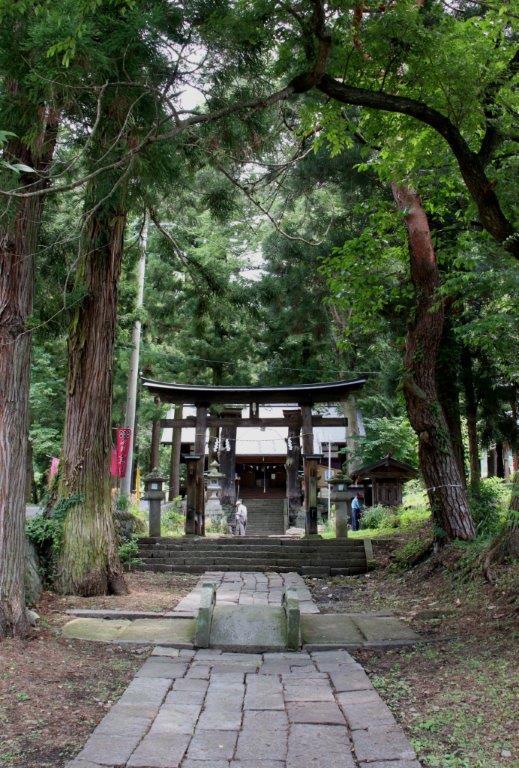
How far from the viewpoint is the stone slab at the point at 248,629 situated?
5.67 m

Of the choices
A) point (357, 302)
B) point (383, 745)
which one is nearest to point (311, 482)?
point (357, 302)

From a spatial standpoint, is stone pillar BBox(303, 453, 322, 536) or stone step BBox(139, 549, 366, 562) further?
stone pillar BBox(303, 453, 322, 536)

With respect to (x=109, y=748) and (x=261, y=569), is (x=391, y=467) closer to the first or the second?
(x=261, y=569)

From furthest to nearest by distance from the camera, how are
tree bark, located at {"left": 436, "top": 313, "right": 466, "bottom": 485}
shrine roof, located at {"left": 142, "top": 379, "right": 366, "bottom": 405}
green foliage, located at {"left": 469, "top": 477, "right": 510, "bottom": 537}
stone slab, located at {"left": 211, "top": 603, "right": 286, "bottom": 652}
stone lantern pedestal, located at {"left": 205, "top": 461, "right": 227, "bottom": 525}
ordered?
stone lantern pedestal, located at {"left": 205, "top": 461, "right": 227, "bottom": 525}, shrine roof, located at {"left": 142, "top": 379, "right": 366, "bottom": 405}, tree bark, located at {"left": 436, "top": 313, "right": 466, "bottom": 485}, green foliage, located at {"left": 469, "top": 477, "right": 510, "bottom": 537}, stone slab, located at {"left": 211, "top": 603, "right": 286, "bottom": 652}

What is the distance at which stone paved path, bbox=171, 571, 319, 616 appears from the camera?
26.5 ft

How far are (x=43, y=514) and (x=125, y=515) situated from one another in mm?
6032

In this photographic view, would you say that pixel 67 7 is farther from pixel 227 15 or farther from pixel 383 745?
pixel 383 745

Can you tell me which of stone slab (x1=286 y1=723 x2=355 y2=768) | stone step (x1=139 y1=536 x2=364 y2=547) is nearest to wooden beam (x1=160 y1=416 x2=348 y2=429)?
stone step (x1=139 y1=536 x2=364 y2=547)

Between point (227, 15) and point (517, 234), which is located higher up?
point (227, 15)

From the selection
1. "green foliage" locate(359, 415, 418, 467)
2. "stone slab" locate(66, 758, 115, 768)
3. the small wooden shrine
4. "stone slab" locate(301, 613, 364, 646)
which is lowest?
"stone slab" locate(301, 613, 364, 646)

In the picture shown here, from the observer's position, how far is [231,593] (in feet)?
30.5

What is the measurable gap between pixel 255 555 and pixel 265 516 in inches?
734

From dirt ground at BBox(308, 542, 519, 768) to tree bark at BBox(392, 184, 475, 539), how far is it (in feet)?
2.59

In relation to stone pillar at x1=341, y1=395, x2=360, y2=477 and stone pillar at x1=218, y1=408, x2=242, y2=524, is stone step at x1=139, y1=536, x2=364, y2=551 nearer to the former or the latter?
stone pillar at x1=218, y1=408, x2=242, y2=524
